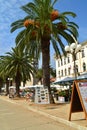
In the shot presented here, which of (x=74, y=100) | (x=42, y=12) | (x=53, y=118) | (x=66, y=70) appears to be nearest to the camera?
→ (x=74, y=100)

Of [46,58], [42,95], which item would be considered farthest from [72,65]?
[46,58]

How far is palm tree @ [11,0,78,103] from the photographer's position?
2636 centimetres

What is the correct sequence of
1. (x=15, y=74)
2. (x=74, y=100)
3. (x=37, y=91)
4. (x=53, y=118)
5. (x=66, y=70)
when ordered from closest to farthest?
(x=74, y=100) < (x=53, y=118) < (x=37, y=91) < (x=15, y=74) < (x=66, y=70)

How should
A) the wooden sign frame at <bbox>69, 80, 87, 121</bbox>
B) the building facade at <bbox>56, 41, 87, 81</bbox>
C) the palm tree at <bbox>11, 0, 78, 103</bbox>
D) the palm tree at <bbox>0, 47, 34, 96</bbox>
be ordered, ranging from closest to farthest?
1. the wooden sign frame at <bbox>69, 80, 87, 121</bbox>
2. the palm tree at <bbox>11, 0, 78, 103</bbox>
3. the palm tree at <bbox>0, 47, 34, 96</bbox>
4. the building facade at <bbox>56, 41, 87, 81</bbox>

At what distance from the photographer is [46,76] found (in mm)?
27406

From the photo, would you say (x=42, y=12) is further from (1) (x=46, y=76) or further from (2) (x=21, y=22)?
(1) (x=46, y=76)

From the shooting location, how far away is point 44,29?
2648 centimetres

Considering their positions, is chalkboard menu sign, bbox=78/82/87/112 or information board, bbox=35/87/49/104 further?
information board, bbox=35/87/49/104

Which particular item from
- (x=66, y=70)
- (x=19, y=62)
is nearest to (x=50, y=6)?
(x=19, y=62)

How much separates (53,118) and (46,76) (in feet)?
38.0

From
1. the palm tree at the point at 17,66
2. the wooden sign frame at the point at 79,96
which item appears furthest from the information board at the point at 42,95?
the palm tree at the point at 17,66

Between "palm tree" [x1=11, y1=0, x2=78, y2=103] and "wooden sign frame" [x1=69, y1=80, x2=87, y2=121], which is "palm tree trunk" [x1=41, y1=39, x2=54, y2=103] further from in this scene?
"wooden sign frame" [x1=69, y1=80, x2=87, y2=121]

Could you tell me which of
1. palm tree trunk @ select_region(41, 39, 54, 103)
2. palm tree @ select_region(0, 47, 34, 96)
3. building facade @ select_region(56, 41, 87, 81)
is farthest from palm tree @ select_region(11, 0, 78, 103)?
building facade @ select_region(56, 41, 87, 81)

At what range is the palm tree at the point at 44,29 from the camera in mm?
26364
